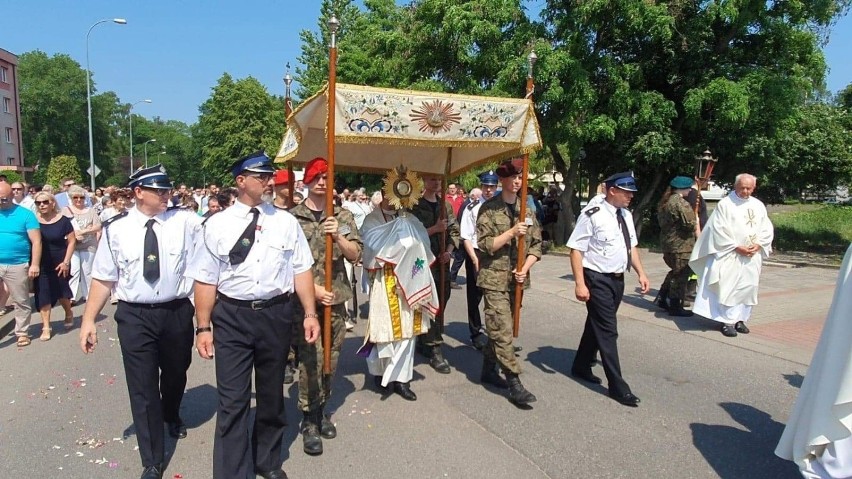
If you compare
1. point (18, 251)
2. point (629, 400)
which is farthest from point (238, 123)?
point (629, 400)

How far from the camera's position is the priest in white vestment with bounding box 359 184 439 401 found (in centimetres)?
517

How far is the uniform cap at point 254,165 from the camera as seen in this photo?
357 centimetres

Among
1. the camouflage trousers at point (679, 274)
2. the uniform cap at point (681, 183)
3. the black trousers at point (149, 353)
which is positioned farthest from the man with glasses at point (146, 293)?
the uniform cap at point (681, 183)

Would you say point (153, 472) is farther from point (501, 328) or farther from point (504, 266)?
point (504, 266)

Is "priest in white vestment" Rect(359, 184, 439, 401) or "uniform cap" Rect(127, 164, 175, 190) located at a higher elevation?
"uniform cap" Rect(127, 164, 175, 190)

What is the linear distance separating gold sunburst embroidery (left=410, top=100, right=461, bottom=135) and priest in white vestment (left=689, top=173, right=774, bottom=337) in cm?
441

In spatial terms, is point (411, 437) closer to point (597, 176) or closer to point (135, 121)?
point (597, 176)

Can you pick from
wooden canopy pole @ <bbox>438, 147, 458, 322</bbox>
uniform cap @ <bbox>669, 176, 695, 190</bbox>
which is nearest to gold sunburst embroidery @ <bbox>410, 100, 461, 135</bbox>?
wooden canopy pole @ <bbox>438, 147, 458, 322</bbox>

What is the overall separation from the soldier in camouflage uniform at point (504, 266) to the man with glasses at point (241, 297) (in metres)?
2.07

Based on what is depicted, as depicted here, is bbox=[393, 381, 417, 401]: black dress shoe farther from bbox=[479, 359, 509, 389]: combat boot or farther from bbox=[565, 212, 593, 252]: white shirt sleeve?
bbox=[565, 212, 593, 252]: white shirt sleeve

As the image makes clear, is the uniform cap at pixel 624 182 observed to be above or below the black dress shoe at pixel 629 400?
above

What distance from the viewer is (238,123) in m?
52.1

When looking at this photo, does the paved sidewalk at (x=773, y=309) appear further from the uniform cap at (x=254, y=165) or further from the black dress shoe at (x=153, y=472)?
the black dress shoe at (x=153, y=472)

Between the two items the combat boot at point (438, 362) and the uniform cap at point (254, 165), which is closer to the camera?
the uniform cap at point (254, 165)
